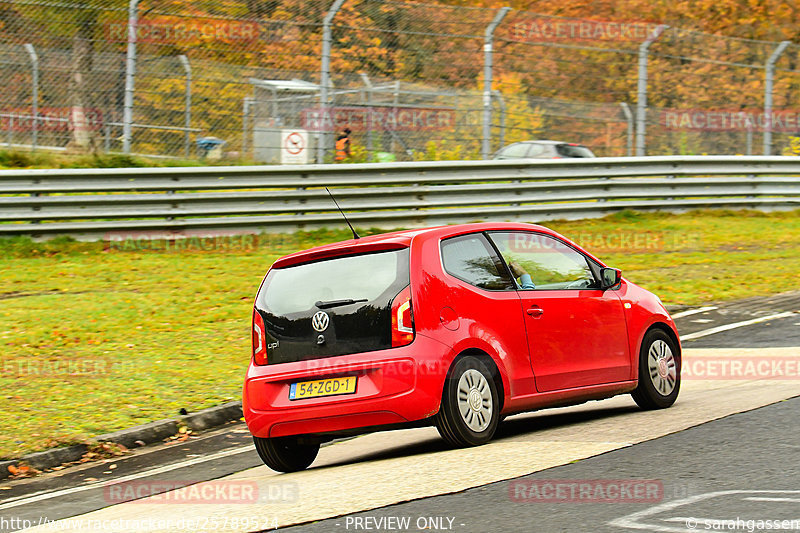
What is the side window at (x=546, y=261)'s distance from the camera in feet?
26.3

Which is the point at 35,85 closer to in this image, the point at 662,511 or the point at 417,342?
the point at 417,342

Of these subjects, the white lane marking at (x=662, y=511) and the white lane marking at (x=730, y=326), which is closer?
the white lane marking at (x=662, y=511)

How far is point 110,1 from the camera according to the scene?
55.9 ft

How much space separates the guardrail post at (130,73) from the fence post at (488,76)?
18.8ft

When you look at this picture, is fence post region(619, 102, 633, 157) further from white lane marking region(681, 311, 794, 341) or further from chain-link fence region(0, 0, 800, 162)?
white lane marking region(681, 311, 794, 341)

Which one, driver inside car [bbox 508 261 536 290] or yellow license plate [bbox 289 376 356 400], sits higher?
driver inside car [bbox 508 261 536 290]

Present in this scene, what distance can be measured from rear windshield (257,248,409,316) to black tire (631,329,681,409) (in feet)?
7.99

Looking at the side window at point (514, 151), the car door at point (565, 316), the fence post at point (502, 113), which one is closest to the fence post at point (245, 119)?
the fence post at point (502, 113)

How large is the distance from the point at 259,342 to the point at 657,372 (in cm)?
319

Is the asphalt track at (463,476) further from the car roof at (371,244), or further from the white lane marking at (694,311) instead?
the white lane marking at (694,311)

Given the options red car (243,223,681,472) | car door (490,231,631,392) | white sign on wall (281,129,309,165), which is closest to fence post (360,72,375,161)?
white sign on wall (281,129,309,165)

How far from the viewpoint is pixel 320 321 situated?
721 centimetres

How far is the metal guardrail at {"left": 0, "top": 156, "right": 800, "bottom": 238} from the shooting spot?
1605cm

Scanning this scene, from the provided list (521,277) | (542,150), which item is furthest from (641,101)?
(521,277)
